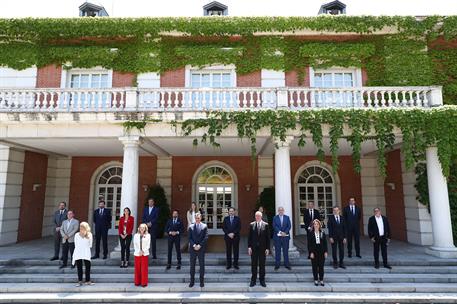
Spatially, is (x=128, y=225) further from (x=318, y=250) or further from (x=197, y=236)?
(x=318, y=250)

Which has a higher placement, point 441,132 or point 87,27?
point 87,27

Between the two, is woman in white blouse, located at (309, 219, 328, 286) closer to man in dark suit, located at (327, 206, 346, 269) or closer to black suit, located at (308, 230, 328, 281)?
black suit, located at (308, 230, 328, 281)

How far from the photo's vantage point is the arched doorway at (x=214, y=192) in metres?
13.9

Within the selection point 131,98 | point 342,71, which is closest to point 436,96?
point 342,71

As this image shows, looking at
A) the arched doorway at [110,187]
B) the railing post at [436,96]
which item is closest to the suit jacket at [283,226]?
the railing post at [436,96]

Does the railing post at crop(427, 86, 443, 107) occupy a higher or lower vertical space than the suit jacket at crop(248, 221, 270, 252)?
higher

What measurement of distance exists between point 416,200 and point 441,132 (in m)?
2.92

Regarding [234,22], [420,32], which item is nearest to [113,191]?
[234,22]

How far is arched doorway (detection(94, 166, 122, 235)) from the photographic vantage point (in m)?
14.1

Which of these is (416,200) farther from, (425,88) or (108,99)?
(108,99)

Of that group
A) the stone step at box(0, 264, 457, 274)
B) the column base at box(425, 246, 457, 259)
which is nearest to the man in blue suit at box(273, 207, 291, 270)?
the stone step at box(0, 264, 457, 274)

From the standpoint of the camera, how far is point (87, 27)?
12508 millimetres

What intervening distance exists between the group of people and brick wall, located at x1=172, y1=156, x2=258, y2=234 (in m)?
4.22

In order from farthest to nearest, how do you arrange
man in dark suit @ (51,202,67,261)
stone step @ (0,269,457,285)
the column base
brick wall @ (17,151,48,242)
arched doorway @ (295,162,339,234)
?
1. arched doorway @ (295,162,339,234)
2. brick wall @ (17,151,48,242)
3. the column base
4. man in dark suit @ (51,202,67,261)
5. stone step @ (0,269,457,285)
